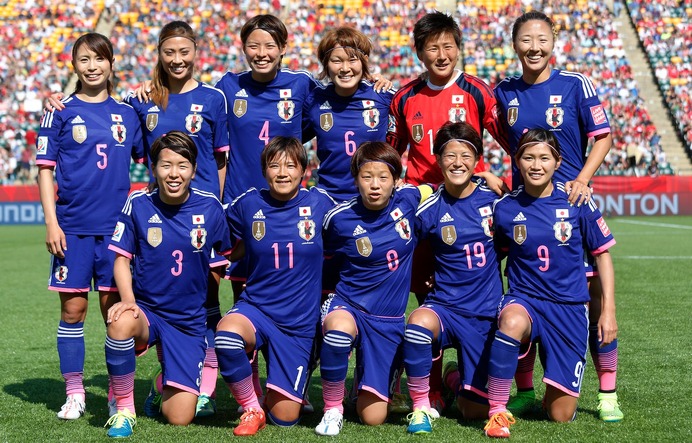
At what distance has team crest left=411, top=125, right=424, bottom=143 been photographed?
538cm

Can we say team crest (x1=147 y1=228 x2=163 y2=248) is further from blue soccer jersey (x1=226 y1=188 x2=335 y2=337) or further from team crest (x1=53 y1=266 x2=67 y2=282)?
team crest (x1=53 y1=266 x2=67 y2=282)

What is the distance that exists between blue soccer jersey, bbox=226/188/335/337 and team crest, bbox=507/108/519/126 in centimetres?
124

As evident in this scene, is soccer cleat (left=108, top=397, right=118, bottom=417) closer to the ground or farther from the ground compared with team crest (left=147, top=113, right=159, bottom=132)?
closer to the ground

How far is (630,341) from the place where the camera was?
7.17 m

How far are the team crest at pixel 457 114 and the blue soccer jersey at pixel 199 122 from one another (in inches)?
54.2

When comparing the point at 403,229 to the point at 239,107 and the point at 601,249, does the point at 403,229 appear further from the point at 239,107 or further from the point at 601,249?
the point at 239,107

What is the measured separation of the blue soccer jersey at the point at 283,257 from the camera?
492 cm

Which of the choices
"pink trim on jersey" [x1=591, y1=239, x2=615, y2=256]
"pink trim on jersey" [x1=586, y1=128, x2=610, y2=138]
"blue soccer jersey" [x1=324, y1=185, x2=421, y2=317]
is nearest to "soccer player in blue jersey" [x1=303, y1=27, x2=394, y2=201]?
"blue soccer jersey" [x1=324, y1=185, x2=421, y2=317]

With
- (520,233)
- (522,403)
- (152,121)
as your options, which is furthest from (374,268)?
(152,121)

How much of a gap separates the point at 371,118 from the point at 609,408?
7.22ft

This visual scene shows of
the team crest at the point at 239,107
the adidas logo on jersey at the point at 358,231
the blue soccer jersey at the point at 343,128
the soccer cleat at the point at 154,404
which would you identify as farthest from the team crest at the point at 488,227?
the soccer cleat at the point at 154,404

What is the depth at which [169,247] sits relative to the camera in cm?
487

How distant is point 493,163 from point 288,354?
19.6m

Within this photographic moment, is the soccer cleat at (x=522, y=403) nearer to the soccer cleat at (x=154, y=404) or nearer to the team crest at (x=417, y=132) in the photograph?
the team crest at (x=417, y=132)
